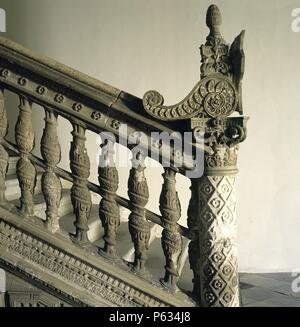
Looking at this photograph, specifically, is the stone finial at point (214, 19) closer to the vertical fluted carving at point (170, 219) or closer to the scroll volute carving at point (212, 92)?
the scroll volute carving at point (212, 92)

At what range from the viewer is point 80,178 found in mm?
1838

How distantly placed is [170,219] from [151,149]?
0.33 m

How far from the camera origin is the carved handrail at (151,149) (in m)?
1.76

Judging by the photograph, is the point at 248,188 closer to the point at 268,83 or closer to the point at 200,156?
the point at 268,83

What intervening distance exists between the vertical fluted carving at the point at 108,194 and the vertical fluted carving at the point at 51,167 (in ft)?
0.68

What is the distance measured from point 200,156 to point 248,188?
7.41 feet

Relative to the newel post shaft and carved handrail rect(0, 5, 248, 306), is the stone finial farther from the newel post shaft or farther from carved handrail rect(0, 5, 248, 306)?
the newel post shaft

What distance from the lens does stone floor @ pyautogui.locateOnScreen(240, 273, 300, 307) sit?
2977 mm

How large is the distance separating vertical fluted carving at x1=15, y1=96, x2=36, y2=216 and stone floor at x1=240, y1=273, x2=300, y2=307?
73.5 inches
